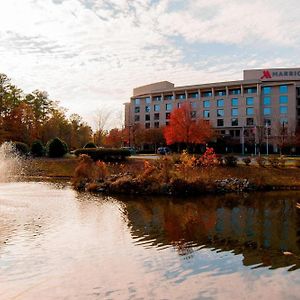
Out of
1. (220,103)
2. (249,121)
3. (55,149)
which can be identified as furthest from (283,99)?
(55,149)

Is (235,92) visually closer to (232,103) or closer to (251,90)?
(232,103)

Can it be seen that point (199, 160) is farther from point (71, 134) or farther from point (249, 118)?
point (249, 118)

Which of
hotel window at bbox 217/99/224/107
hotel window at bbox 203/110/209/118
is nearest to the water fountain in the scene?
hotel window at bbox 203/110/209/118

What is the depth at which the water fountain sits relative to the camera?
105 ft

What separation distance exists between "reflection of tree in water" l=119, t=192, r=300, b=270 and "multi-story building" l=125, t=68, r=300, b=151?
1679 inches

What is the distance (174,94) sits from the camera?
75.9m

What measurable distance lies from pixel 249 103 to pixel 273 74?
242 inches

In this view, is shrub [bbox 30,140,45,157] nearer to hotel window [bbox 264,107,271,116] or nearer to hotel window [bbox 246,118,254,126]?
hotel window [bbox 246,118,254,126]

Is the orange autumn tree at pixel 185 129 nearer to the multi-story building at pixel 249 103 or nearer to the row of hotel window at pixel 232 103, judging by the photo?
the multi-story building at pixel 249 103

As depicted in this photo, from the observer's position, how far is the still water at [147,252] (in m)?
7.48

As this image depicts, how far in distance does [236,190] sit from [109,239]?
48.9 feet

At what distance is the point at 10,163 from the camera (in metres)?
36.8

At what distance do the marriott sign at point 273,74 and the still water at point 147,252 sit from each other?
53373 mm

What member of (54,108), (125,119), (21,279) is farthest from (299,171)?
(125,119)
